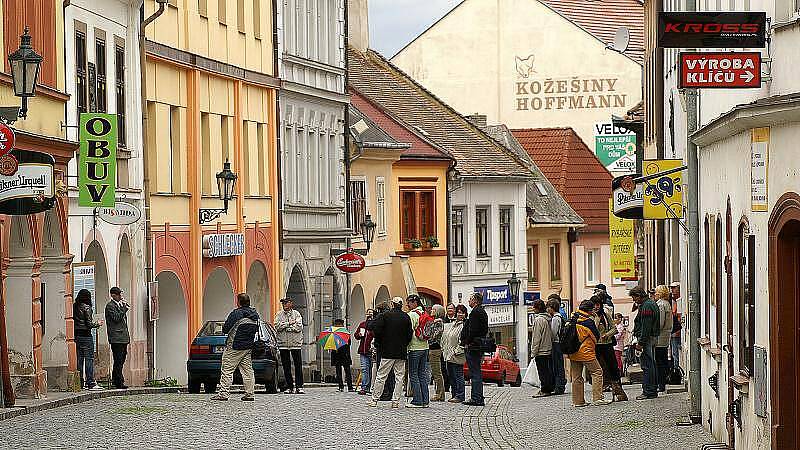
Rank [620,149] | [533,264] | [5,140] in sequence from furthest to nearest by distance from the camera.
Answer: [533,264], [620,149], [5,140]

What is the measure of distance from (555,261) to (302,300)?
2410 cm

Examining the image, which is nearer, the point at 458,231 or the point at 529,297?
Answer: the point at 458,231

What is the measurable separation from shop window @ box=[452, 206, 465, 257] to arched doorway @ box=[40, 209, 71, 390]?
3351cm

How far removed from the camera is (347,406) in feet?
89.6

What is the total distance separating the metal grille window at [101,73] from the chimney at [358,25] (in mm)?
27910

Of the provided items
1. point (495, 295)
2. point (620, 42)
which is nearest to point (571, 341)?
point (495, 295)

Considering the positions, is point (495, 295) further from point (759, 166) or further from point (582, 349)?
point (759, 166)

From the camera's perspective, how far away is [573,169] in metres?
73.3

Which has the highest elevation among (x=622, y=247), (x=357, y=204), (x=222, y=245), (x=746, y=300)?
(x=357, y=204)

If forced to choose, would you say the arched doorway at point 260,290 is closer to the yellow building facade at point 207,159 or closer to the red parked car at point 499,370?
the yellow building facade at point 207,159

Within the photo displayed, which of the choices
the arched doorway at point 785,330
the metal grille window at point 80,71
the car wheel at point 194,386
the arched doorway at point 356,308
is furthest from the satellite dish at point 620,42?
the arched doorway at point 785,330

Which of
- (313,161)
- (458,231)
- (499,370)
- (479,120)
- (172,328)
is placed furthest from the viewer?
(479,120)

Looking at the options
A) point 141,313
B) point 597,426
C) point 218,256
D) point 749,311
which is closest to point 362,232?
point 218,256

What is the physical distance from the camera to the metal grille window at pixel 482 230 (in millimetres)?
62594
